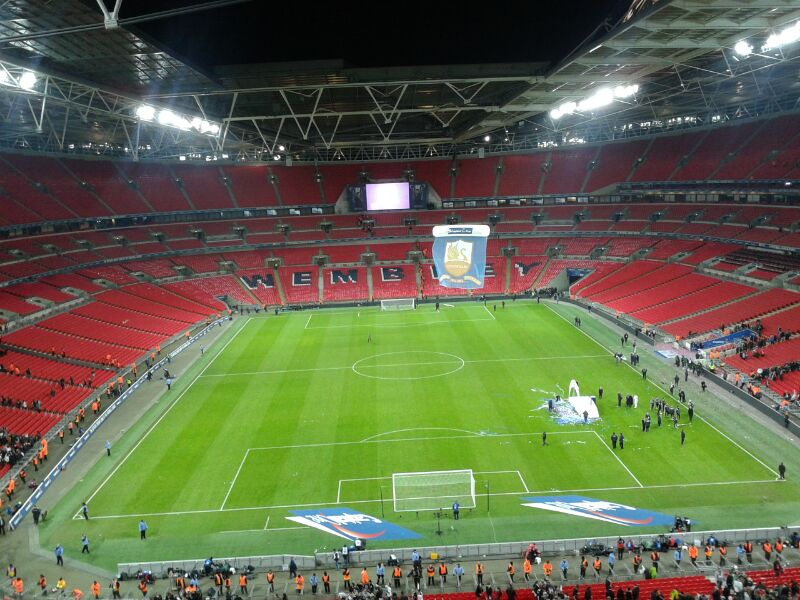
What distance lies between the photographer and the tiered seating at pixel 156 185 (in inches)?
2810

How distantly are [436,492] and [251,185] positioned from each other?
61103 mm

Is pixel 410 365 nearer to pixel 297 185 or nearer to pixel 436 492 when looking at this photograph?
pixel 436 492

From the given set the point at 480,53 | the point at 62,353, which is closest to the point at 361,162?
the point at 480,53

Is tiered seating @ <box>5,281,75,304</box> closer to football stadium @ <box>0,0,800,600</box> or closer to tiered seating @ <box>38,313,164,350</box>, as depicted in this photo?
football stadium @ <box>0,0,800,600</box>

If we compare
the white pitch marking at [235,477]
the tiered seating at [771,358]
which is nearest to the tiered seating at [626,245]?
the tiered seating at [771,358]

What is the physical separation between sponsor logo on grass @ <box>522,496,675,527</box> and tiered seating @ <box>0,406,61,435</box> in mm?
24268

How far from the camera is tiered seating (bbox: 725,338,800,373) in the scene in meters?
36.6

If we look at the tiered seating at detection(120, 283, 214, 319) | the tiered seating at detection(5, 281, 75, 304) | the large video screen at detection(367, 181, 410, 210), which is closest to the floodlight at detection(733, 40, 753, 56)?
the large video screen at detection(367, 181, 410, 210)

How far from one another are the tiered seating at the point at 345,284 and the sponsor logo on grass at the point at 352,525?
140 feet

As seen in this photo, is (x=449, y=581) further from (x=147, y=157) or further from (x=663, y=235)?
(x=147, y=157)

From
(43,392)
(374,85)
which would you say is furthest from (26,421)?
(374,85)

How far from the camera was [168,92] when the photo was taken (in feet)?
132

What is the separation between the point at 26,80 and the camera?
112ft

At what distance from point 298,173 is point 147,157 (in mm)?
17982
